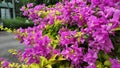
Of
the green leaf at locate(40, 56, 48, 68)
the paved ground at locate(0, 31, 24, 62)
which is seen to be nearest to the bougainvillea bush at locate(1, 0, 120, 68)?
the green leaf at locate(40, 56, 48, 68)

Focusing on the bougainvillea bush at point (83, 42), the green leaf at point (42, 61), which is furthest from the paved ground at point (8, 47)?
the green leaf at point (42, 61)

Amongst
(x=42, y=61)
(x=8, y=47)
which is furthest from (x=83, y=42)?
(x=8, y=47)

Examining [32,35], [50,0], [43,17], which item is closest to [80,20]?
[32,35]

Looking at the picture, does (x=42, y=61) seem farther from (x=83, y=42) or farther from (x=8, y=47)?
(x=8, y=47)

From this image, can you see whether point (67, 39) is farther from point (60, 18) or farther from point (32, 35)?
point (60, 18)

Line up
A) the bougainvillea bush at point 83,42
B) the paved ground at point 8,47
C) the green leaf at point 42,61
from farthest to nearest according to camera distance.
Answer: the paved ground at point 8,47 → the green leaf at point 42,61 → the bougainvillea bush at point 83,42

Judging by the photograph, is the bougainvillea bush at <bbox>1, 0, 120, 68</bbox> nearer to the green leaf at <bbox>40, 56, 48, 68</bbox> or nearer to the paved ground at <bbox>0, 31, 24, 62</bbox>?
the green leaf at <bbox>40, 56, 48, 68</bbox>

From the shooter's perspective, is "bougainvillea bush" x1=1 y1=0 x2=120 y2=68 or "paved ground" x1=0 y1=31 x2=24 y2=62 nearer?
"bougainvillea bush" x1=1 y1=0 x2=120 y2=68

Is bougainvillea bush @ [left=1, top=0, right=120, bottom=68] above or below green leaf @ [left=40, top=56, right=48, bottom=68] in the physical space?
above

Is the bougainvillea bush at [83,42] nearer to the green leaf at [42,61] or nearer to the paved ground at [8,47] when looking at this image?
the green leaf at [42,61]

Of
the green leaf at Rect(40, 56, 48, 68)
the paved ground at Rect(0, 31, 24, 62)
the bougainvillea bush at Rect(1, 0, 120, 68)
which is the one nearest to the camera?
the bougainvillea bush at Rect(1, 0, 120, 68)

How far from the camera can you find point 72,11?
258 centimetres

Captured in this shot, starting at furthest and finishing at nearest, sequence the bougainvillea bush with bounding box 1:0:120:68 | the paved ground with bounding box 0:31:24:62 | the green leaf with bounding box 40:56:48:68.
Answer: the paved ground with bounding box 0:31:24:62 → the green leaf with bounding box 40:56:48:68 → the bougainvillea bush with bounding box 1:0:120:68

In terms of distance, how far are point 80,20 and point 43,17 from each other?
1.12 metres
